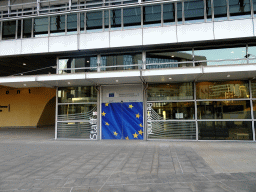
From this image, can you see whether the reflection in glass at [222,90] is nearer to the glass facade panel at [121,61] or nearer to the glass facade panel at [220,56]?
the glass facade panel at [220,56]

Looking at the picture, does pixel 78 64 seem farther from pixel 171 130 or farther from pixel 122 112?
pixel 171 130

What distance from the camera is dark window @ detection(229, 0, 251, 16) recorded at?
1074 cm

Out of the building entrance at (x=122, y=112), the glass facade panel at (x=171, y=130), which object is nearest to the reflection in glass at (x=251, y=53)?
the glass facade panel at (x=171, y=130)

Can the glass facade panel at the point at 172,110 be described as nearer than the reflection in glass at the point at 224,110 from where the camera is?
No

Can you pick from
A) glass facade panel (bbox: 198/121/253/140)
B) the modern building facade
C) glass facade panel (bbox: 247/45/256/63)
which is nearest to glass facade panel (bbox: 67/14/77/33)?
the modern building facade

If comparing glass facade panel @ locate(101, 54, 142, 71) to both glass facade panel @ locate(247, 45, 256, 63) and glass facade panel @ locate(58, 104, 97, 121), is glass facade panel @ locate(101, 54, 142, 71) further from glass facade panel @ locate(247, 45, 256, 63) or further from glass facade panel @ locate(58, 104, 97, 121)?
glass facade panel @ locate(247, 45, 256, 63)

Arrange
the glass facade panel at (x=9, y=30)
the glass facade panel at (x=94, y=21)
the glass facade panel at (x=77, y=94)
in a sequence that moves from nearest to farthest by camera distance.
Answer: the glass facade panel at (x=94, y=21) → the glass facade panel at (x=77, y=94) → the glass facade panel at (x=9, y=30)

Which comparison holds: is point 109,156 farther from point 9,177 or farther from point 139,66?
point 139,66

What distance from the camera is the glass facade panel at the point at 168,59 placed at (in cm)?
1147

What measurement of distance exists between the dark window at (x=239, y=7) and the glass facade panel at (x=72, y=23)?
8506mm

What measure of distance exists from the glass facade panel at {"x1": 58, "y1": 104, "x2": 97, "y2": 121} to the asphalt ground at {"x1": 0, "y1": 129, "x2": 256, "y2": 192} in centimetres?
432

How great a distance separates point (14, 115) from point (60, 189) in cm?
2316

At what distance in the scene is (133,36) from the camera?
1170 cm

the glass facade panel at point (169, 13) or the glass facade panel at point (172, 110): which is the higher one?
the glass facade panel at point (169, 13)
